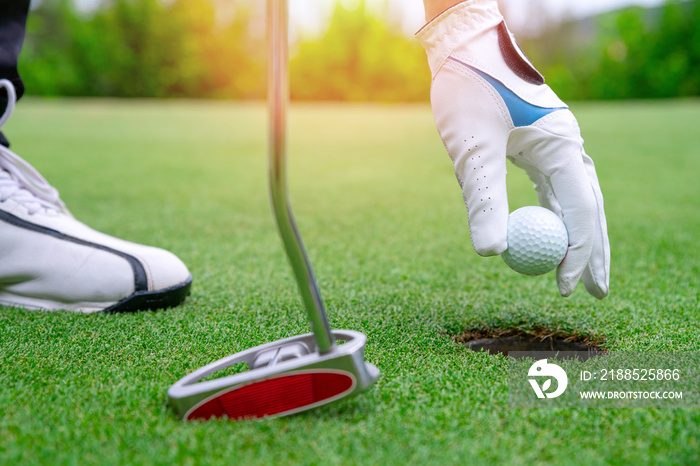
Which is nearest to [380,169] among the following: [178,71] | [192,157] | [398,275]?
[192,157]

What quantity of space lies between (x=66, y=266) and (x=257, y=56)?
24444mm

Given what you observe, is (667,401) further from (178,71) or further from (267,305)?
(178,71)

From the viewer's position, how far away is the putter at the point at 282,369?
814 millimetres

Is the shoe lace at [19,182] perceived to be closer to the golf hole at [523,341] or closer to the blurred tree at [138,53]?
the golf hole at [523,341]

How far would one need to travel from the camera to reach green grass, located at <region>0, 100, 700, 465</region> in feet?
2.64

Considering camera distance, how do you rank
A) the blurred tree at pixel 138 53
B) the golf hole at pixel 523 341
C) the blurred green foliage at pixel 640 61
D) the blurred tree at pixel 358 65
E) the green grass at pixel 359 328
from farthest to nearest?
the blurred tree at pixel 358 65, the blurred green foliage at pixel 640 61, the blurred tree at pixel 138 53, the golf hole at pixel 523 341, the green grass at pixel 359 328

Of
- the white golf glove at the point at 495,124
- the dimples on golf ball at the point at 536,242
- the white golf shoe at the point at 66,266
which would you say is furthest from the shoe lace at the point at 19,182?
the dimples on golf ball at the point at 536,242

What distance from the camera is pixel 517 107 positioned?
1.21 m

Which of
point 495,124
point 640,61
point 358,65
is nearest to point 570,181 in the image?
point 495,124

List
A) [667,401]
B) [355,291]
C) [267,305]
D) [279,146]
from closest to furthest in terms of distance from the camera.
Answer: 1. [279,146]
2. [667,401]
3. [267,305]
4. [355,291]

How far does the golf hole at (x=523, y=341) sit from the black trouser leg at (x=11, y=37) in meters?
1.26

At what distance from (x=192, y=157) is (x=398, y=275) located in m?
3.87

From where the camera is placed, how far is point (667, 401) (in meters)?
0.94

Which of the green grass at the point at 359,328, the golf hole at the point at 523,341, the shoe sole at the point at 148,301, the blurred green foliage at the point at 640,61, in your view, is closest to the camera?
the green grass at the point at 359,328
